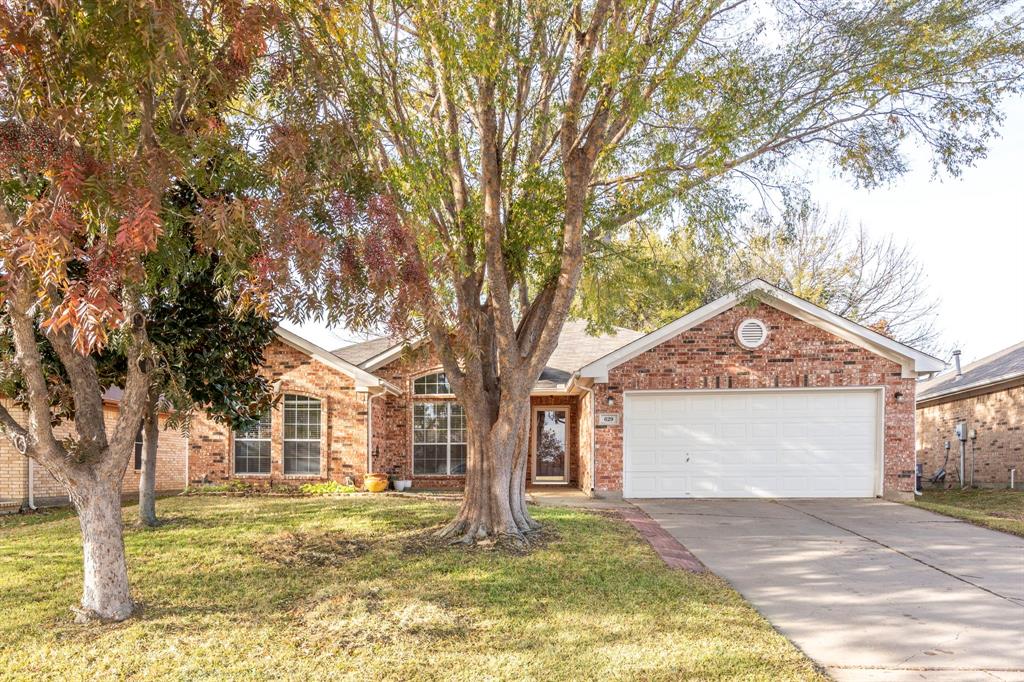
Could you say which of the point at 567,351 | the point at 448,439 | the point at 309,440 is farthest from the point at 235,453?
the point at 567,351

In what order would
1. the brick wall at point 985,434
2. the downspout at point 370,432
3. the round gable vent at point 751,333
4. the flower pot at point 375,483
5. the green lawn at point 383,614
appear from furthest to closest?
the brick wall at point 985,434, the downspout at point 370,432, the flower pot at point 375,483, the round gable vent at point 751,333, the green lawn at point 383,614

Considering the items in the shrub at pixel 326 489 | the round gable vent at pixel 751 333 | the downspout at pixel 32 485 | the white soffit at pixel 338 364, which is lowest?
the shrub at pixel 326 489

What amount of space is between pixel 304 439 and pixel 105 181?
12.3 meters

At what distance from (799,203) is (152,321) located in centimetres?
846

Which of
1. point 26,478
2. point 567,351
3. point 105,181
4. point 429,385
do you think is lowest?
point 26,478

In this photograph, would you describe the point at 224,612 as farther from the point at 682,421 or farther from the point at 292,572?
the point at 682,421

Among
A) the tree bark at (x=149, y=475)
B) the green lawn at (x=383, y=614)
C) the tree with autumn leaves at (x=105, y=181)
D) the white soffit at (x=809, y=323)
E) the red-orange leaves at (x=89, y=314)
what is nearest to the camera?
the red-orange leaves at (x=89, y=314)

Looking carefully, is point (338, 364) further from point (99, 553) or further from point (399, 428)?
point (99, 553)

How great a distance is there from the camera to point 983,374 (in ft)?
62.7

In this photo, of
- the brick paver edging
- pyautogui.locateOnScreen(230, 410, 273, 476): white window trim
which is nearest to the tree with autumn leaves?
the brick paver edging

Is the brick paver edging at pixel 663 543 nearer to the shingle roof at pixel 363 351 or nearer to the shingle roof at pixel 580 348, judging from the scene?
the shingle roof at pixel 580 348

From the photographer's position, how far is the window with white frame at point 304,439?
16.9m

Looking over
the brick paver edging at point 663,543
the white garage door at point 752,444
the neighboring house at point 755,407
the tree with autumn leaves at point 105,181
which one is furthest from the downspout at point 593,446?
the tree with autumn leaves at point 105,181

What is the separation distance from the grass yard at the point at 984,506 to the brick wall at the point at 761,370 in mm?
1289
